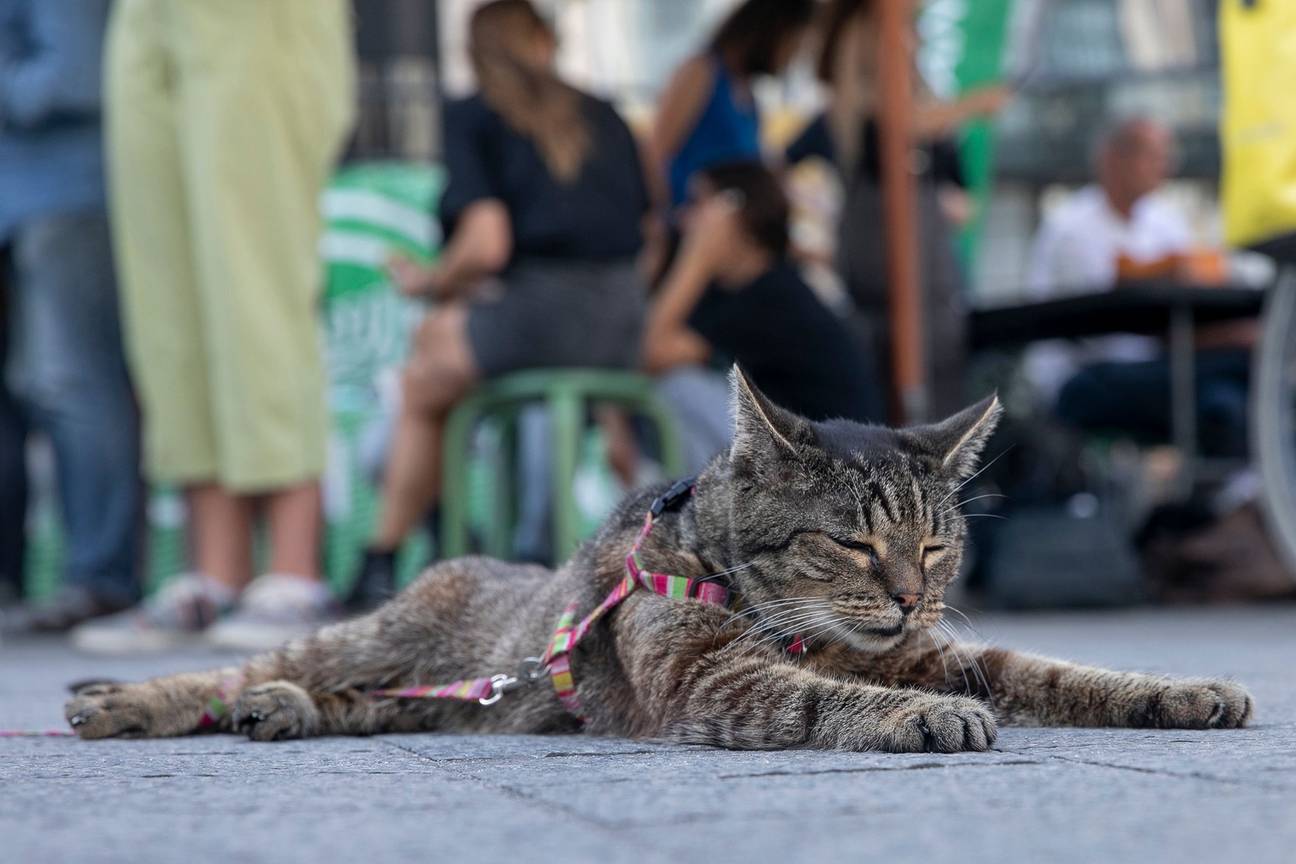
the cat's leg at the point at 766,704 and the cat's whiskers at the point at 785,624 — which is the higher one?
the cat's whiskers at the point at 785,624

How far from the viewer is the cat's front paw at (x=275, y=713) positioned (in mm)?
3189

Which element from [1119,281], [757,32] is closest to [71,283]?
[757,32]

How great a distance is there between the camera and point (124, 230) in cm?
580

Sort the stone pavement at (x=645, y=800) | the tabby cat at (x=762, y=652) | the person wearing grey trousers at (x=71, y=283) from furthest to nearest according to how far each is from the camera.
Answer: the person wearing grey trousers at (x=71, y=283) → the tabby cat at (x=762, y=652) → the stone pavement at (x=645, y=800)

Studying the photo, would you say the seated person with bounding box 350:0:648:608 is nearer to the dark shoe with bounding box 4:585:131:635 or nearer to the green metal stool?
the green metal stool

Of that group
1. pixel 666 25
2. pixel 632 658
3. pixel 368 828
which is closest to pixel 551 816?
pixel 368 828

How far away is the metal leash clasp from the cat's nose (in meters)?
0.67

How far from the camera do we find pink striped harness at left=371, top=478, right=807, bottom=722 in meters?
3.04

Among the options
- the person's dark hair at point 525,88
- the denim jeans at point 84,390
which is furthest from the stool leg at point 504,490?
the denim jeans at point 84,390

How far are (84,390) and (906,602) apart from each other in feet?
13.9

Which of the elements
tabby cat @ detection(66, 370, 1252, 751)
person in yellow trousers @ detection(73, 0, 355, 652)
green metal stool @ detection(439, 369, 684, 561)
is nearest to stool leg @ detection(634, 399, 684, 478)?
green metal stool @ detection(439, 369, 684, 561)

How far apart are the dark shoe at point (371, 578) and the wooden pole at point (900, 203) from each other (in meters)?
2.22

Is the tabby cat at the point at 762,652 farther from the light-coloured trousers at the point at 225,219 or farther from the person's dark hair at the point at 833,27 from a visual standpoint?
the person's dark hair at the point at 833,27

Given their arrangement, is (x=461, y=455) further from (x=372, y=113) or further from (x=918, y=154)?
(x=372, y=113)
